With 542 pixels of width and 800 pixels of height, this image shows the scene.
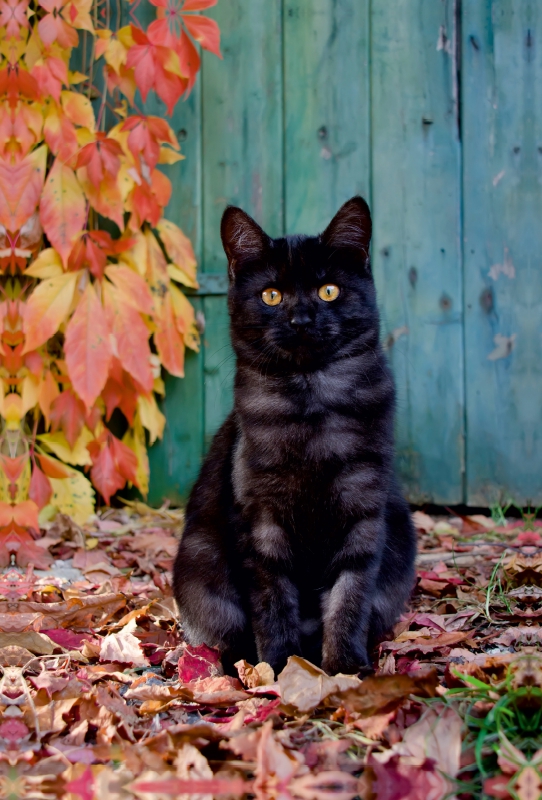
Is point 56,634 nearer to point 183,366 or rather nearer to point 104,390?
point 104,390

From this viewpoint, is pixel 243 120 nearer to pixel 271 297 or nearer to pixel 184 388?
pixel 184 388

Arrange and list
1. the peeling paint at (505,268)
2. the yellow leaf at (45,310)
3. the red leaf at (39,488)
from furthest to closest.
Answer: the peeling paint at (505,268)
the red leaf at (39,488)
the yellow leaf at (45,310)

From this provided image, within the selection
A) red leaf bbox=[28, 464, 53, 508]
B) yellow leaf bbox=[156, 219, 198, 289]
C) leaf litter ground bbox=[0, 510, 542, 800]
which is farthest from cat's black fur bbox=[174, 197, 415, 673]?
yellow leaf bbox=[156, 219, 198, 289]

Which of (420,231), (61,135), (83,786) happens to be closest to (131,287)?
(61,135)

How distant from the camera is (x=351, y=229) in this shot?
1.98 metres

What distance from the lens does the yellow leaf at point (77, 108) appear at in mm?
3275

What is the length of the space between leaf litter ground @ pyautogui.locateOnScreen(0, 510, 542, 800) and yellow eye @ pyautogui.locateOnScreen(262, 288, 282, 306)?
34.4 inches

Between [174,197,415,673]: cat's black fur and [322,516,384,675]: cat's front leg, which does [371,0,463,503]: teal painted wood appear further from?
[322,516,384,675]: cat's front leg

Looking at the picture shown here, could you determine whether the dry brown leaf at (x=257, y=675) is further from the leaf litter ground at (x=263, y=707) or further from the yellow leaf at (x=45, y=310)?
the yellow leaf at (x=45, y=310)

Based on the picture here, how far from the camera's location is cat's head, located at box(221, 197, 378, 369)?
6.25 feet

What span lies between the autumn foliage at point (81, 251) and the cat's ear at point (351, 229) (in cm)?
149

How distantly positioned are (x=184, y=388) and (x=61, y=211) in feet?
3.33

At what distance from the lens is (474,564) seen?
2.82m

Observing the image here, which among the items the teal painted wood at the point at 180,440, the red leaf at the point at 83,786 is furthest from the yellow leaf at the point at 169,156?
the red leaf at the point at 83,786
